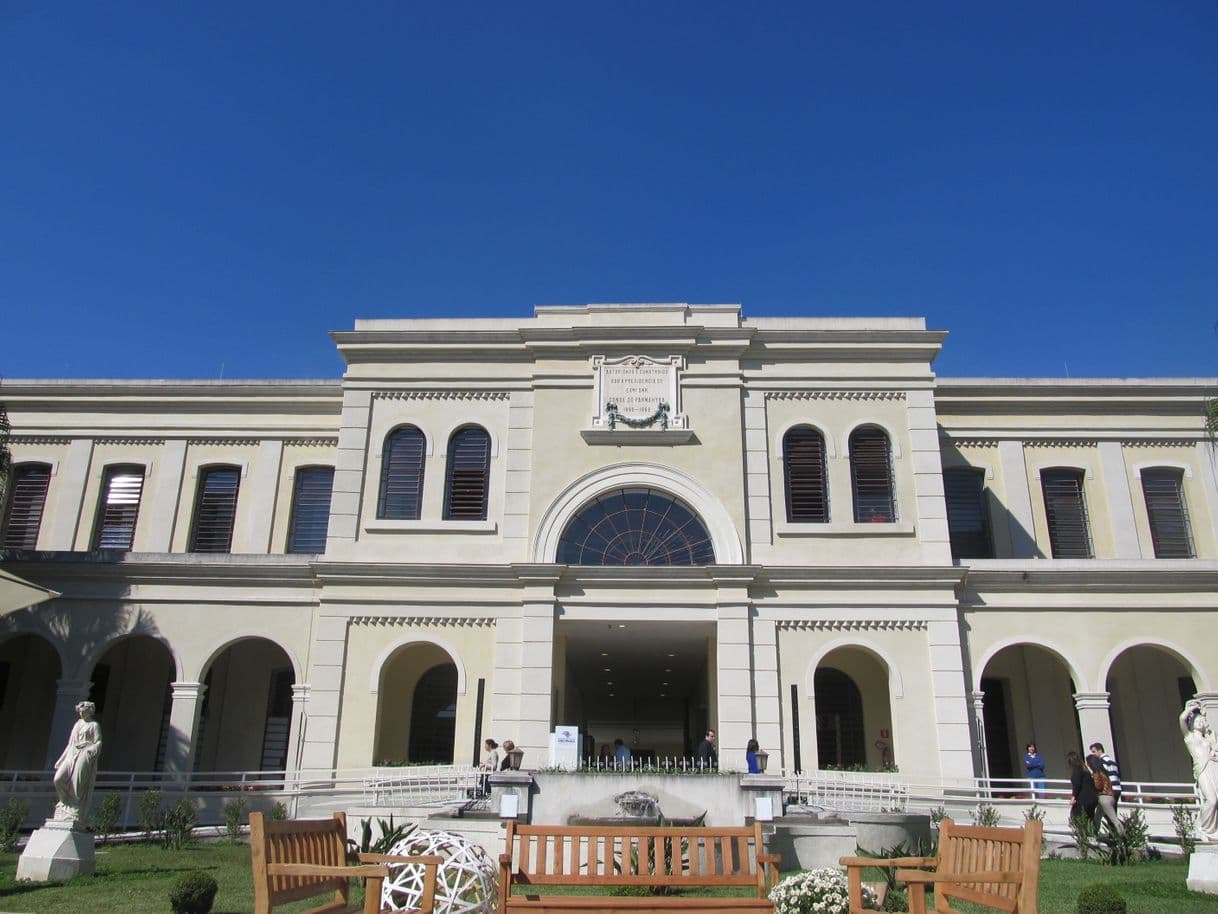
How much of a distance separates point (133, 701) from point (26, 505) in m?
6.25

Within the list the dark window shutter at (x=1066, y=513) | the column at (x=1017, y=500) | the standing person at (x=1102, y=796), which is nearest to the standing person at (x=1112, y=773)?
the standing person at (x=1102, y=796)

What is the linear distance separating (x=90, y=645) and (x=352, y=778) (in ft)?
23.8

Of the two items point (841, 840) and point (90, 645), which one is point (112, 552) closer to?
point (90, 645)

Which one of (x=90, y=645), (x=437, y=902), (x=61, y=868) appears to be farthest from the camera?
(x=90, y=645)

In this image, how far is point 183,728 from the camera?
22.1 metres

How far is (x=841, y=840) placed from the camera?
1484 cm

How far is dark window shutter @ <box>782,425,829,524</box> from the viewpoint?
2352 centimetres

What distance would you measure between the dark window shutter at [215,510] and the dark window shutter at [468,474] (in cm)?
662

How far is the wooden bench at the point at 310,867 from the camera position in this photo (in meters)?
7.18

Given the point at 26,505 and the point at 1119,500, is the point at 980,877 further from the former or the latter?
the point at 26,505

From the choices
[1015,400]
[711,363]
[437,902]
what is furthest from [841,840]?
[1015,400]

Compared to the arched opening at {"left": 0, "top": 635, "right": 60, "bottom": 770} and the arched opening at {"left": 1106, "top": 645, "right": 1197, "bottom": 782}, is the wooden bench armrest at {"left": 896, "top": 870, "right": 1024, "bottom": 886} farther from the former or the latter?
the arched opening at {"left": 0, "top": 635, "right": 60, "bottom": 770}

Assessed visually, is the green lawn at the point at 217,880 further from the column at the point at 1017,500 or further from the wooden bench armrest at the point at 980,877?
the column at the point at 1017,500

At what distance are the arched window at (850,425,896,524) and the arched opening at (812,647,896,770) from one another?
3195 mm
